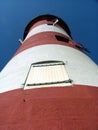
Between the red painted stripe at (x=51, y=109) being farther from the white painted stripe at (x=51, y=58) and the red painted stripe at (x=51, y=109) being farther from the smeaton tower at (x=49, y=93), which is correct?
the white painted stripe at (x=51, y=58)

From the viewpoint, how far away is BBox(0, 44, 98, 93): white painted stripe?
418cm

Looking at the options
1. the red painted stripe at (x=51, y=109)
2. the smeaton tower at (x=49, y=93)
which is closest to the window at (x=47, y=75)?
the smeaton tower at (x=49, y=93)

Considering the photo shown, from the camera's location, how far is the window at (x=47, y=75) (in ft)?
13.0

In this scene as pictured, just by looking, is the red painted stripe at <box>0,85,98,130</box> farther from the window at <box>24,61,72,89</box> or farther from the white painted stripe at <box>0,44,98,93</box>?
the white painted stripe at <box>0,44,98,93</box>

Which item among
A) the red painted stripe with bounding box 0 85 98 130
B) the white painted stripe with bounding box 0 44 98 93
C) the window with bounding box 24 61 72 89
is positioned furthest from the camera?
the white painted stripe with bounding box 0 44 98 93

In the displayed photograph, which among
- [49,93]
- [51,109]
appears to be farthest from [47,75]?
[51,109]

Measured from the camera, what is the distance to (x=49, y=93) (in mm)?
3650

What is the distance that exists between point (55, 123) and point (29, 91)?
2.90ft

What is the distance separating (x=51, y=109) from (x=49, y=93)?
387mm

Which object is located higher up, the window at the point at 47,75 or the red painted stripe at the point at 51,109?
the window at the point at 47,75

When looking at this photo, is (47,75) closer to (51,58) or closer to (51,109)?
(51,58)

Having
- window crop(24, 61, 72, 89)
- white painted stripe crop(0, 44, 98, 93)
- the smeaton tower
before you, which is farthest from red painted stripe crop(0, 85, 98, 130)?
white painted stripe crop(0, 44, 98, 93)

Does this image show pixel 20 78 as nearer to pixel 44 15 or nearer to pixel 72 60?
pixel 72 60

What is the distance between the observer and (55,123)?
3035 millimetres
